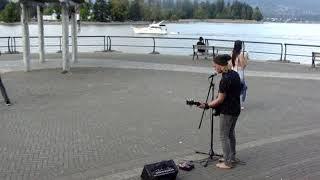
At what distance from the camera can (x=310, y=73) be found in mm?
21125

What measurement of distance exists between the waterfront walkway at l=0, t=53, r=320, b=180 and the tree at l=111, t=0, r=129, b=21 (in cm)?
6951

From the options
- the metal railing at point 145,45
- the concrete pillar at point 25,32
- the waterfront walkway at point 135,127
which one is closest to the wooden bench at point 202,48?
the metal railing at point 145,45

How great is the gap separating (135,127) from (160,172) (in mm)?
3555

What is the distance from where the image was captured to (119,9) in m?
88.2

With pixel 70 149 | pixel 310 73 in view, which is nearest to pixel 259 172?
pixel 70 149

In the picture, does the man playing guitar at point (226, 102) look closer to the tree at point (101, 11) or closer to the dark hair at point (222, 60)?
the dark hair at point (222, 60)

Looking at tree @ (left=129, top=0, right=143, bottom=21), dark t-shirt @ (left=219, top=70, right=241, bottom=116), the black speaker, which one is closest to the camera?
the black speaker

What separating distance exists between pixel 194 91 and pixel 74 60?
896 cm

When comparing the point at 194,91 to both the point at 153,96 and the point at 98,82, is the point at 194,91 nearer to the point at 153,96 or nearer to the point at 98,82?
the point at 153,96

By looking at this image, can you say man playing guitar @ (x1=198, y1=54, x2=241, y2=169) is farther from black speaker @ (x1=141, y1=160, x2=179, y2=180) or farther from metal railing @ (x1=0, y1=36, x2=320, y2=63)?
metal railing @ (x1=0, y1=36, x2=320, y2=63)

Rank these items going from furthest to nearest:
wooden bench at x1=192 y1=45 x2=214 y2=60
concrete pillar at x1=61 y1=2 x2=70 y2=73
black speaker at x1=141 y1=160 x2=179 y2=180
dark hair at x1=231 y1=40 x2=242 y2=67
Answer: wooden bench at x1=192 y1=45 x2=214 y2=60 < concrete pillar at x1=61 y1=2 x2=70 y2=73 < dark hair at x1=231 y1=40 x2=242 y2=67 < black speaker at x1=141 y1=160 x2=179 y2=180

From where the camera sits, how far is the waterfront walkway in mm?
7488

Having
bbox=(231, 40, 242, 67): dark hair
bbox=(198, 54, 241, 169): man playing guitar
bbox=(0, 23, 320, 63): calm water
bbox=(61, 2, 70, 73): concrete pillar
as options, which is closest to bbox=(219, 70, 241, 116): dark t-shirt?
bbox=(198, 54, 241, 169): man playing guitar

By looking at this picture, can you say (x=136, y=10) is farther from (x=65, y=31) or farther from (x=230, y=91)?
(x=230, y=91)
